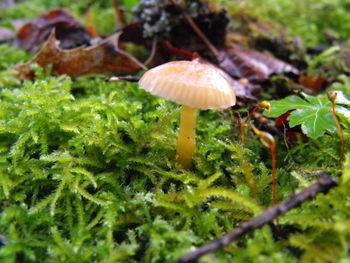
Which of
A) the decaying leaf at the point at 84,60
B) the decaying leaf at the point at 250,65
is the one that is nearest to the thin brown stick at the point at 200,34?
the decaying leaf at the point at 250,65

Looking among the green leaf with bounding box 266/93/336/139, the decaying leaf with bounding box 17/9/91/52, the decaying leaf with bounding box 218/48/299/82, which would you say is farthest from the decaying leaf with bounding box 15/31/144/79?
the green leaf with bounding box 266/93/336/139

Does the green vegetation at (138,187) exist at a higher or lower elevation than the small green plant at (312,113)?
lower

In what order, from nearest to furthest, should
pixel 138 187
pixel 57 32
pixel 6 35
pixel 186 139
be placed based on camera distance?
pixel 138 187
pixel 186 139
pixel 57 32
pixel 6 35

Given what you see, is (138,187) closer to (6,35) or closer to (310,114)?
(310,114)

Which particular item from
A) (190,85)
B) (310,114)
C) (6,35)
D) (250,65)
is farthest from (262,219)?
(6,35)

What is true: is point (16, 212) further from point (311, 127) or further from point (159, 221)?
point (311, 127)

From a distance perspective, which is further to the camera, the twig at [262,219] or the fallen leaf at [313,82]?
the fallen leaf at [313,82]

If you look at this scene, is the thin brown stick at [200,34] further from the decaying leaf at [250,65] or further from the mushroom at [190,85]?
the mushroom at [190,85]
